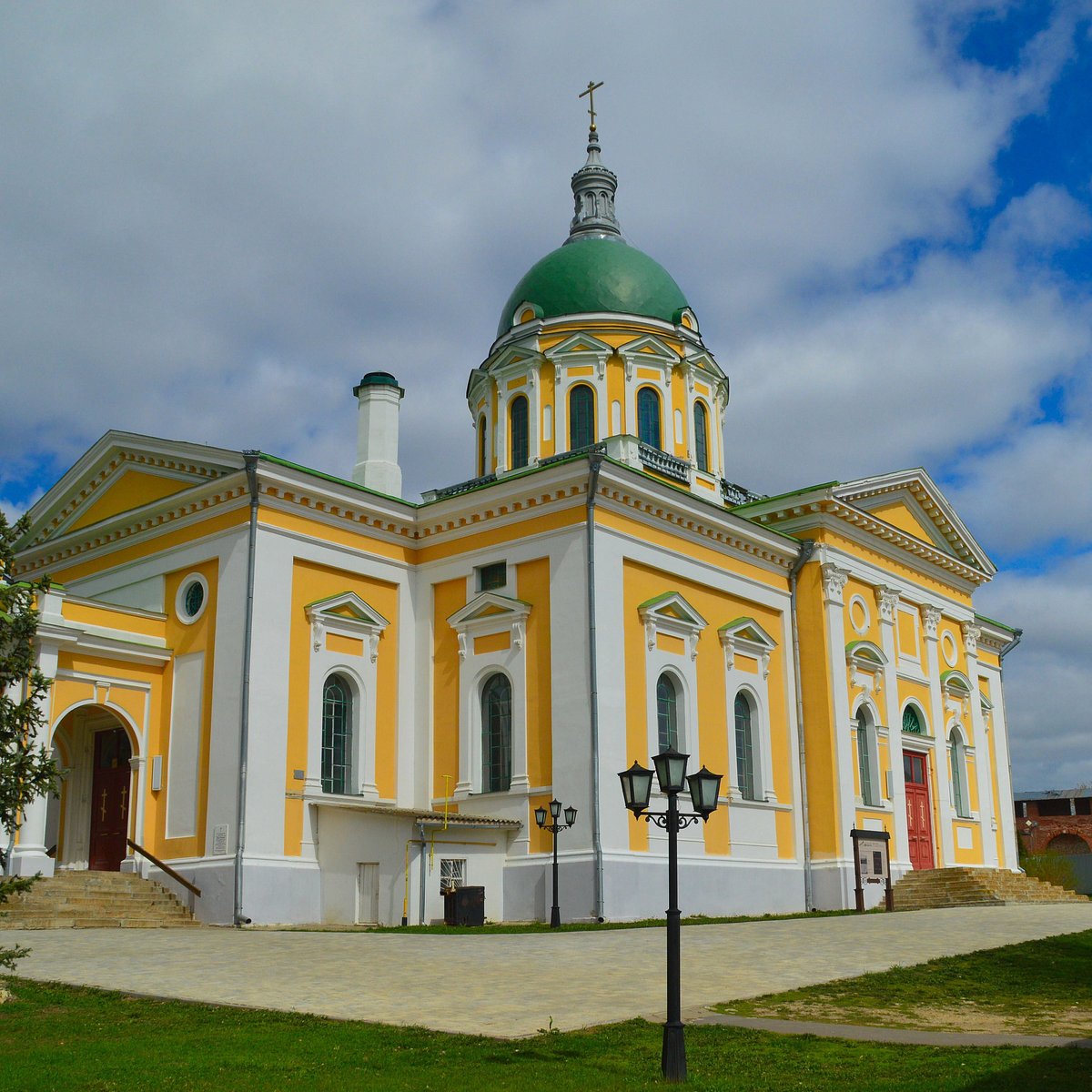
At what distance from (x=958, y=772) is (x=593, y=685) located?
15.5m

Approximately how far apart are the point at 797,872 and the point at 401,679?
9.61 metres

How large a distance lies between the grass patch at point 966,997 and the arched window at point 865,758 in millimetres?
13418

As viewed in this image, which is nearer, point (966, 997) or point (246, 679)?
point (966, 997)

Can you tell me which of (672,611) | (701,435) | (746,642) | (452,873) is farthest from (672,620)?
(701,435)

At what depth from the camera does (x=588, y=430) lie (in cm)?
3262

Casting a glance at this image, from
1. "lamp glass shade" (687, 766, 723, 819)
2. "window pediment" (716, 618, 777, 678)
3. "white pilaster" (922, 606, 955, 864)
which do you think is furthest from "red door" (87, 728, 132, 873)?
"white pilaster" (922, 606, 955, 864)

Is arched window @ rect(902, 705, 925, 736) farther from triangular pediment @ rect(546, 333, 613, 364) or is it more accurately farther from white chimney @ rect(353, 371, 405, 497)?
white chimney @ rect(353, 371, 405, 497)

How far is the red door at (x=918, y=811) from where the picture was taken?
32062 mm

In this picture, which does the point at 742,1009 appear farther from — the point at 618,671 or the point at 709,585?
the point at 709,585

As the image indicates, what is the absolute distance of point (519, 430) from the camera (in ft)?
110

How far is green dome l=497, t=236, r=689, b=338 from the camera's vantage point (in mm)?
34312

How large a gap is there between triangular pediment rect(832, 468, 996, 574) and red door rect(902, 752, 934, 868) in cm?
581

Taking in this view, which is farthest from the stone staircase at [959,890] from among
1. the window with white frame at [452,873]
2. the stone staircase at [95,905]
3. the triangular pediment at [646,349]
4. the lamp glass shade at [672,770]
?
the lamp glass shade at [672,770]

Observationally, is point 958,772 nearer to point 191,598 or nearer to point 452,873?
point 452,873
